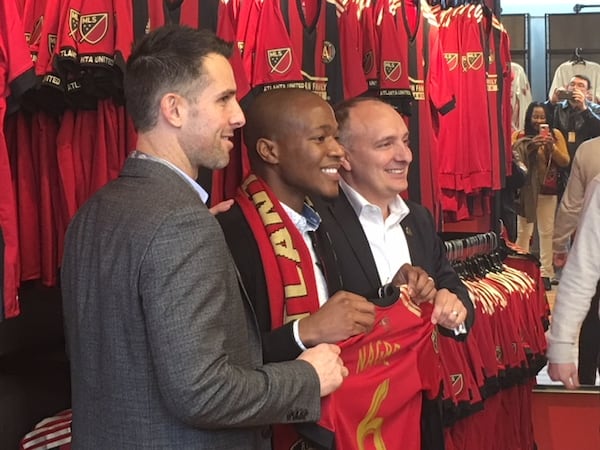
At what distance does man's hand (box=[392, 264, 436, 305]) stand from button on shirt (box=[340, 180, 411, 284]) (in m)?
0.11

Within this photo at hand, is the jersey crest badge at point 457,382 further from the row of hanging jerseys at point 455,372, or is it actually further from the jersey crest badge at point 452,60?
the jersey crest badge at point 452,60

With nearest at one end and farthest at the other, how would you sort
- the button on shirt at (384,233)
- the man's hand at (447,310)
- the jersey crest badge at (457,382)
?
the man's hand at (447,310) → the button on shirt at (384,233) → the jersey crest badge at (457,382)

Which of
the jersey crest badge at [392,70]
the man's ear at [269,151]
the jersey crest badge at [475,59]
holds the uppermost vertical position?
the jersey crest badge at [475,59]

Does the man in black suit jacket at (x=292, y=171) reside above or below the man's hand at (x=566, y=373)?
above

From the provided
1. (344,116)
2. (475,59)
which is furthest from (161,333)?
(475,59)

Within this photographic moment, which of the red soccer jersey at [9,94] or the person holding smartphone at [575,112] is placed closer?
the red soccer jersey at [9,94]

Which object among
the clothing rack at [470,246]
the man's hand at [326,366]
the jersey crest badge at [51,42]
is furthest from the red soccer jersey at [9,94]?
the clothing rack at [470,246]

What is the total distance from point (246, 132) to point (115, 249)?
29.9 inches

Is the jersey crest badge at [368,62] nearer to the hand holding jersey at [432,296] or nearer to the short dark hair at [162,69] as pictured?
the hand holding jersey at [432,296]

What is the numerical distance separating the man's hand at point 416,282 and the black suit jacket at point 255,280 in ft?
1.38

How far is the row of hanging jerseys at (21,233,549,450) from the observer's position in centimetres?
193

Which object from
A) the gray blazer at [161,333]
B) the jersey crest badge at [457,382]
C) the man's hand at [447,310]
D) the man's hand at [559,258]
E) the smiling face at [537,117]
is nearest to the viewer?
the gray blazer at [161,333]

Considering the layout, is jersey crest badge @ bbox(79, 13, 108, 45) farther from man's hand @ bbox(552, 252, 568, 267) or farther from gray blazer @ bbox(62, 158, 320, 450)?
man's hand @ bbox(552, 252, 568, 267)

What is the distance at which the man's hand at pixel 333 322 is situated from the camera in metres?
1.78
